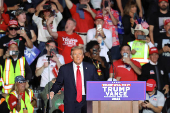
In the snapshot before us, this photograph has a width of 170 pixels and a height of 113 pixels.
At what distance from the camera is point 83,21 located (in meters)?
8.77

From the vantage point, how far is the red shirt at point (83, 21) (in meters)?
8.73

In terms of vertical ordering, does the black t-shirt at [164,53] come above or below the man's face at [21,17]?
below

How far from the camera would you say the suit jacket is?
519 centimetres

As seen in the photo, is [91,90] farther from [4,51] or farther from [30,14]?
[30,14]

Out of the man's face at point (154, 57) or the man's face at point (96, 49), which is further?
the man's face at point (154, 57)

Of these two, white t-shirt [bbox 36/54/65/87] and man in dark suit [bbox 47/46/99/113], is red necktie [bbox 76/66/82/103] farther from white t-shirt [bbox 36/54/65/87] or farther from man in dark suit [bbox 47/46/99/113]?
white t-shirt [bbox 36/54/65/87]

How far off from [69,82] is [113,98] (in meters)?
1.21

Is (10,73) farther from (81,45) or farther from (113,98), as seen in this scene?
(113,98)

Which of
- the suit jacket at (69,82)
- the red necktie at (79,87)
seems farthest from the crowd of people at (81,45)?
the red necktie at (79,87)

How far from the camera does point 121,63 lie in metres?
7.52

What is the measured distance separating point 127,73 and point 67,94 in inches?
97.5

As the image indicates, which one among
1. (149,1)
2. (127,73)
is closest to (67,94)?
(127,73)

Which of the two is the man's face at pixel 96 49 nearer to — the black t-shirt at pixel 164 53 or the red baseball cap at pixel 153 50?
the red baseball cap at pixel 153 50

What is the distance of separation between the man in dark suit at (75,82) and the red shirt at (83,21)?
11.2 feet
